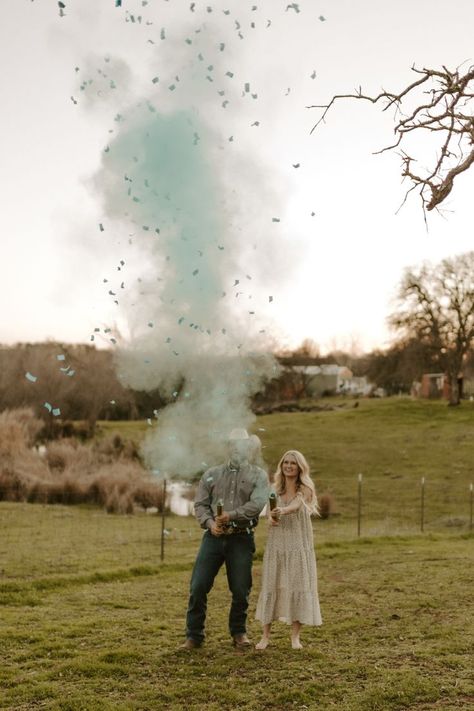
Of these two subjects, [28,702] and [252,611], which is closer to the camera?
[28,702]

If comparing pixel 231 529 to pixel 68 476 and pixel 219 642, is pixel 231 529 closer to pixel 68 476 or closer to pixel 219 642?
pixel 219 642

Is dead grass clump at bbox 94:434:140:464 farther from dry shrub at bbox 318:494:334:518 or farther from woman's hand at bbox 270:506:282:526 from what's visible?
woman's hand at bbox 270:506:282:526

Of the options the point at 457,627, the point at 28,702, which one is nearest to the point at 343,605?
the point at 457,627

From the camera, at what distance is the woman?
782 cm

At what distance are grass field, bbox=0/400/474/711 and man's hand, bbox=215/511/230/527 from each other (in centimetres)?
121

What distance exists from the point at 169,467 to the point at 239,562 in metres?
13.8

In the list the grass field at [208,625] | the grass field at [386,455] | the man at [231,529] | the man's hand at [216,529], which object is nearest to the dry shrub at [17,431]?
the grass field at [208,625]

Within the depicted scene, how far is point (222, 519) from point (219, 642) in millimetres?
1464

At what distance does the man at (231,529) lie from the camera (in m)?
7.72

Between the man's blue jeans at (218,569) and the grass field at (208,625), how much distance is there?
0.35 metres

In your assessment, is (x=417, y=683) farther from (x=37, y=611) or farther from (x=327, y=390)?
(x=327, y=390)

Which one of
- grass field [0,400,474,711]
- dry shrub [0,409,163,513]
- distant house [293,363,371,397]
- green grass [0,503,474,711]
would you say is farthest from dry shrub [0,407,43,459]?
distant house [293,363,371,397]

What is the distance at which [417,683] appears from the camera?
6754mm

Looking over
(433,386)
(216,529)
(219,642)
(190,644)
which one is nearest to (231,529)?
(216,529)
